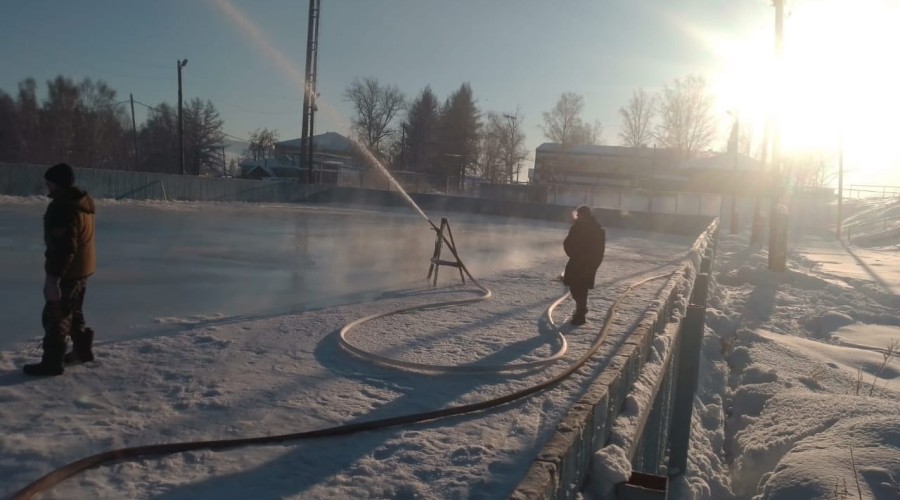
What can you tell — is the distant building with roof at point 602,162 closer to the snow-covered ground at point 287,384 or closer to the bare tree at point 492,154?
the bare tree at point 492,154

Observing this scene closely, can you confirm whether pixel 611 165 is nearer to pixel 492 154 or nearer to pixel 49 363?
pixel 492 154

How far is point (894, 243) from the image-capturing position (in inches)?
1695

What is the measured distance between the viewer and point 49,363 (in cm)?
609

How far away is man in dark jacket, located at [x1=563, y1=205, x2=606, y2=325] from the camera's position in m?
9.46

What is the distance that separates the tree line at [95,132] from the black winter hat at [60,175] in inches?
2560

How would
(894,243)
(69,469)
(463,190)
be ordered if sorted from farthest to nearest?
(463,190) < (894,243) < (69,469)

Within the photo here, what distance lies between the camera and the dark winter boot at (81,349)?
254 inches

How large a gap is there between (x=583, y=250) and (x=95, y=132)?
3168 inches

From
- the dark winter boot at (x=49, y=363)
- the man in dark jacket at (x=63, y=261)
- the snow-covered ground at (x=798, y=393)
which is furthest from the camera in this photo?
the snow-covered ground at (x=798, y=393)

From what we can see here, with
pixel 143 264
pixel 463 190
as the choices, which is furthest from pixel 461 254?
pixel 463 190

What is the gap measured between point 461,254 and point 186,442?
51.7ft

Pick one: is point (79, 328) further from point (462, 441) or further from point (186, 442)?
point (462, 441)

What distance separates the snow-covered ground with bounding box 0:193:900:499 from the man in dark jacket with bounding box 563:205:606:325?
2.16ft

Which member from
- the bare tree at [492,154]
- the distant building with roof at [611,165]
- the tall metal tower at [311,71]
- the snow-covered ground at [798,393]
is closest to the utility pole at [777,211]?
the snow-covered ground at [798,393]
